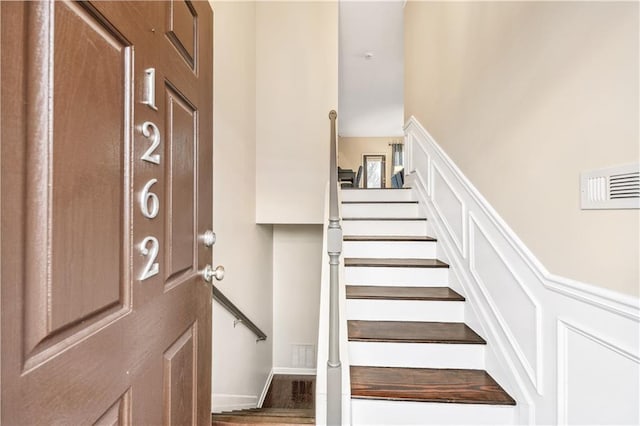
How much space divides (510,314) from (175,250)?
4.52ft

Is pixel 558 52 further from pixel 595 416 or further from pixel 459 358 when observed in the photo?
pixel 459 358

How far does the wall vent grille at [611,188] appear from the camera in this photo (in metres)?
0.83

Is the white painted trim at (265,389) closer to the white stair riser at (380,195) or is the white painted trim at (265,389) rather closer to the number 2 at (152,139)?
the white stair riser at (380,195)

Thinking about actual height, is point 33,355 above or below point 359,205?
below

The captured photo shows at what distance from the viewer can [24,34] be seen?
1.28 ft

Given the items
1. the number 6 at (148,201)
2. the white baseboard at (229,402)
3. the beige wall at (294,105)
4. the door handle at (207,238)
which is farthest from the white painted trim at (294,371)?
the number 6 at (148,201)

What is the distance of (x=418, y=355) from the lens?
1.55 m

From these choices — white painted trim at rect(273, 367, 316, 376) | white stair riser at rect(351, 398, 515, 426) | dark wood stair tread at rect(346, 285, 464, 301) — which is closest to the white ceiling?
dark wood stair tread at rect(346, 285, 464, 301)

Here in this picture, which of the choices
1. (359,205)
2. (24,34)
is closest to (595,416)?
(24,34)

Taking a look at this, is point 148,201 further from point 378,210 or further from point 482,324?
point 378,210

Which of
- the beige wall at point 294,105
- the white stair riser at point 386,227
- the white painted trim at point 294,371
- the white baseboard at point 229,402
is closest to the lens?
the white baseboard at point 229,402

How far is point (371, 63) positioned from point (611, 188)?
4.61 m

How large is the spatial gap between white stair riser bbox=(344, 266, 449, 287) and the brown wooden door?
4.14 ft

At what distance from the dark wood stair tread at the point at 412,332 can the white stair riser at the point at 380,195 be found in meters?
1.41
